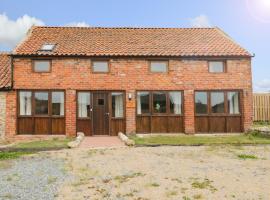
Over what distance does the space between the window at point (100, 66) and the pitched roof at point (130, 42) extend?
1.85ft

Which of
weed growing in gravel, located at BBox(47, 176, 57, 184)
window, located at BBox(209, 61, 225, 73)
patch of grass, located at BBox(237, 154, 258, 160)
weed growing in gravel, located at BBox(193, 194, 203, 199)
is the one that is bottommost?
weed growing in gravel, located at BBox(193, 194, 203, 199)

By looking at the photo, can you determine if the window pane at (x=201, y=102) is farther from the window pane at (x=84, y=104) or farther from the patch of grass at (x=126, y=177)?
the patch of grass at (x=126, y=177)

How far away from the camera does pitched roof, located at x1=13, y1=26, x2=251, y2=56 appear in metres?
20.1

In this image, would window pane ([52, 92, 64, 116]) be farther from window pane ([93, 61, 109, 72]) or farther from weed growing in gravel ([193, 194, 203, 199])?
weed growing in gravel ([193, 194, 203, 199])

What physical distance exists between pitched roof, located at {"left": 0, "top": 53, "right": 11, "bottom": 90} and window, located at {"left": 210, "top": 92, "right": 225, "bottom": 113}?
11.9 meters

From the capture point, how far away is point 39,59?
19.7 m

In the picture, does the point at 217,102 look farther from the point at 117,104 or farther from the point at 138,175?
the point at 138,175

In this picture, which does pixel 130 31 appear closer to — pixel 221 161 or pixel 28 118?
pixel 28 118

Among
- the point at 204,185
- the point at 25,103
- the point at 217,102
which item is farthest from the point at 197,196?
the point at 25,103

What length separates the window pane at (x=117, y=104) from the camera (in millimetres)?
19859

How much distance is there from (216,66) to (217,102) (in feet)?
7.16

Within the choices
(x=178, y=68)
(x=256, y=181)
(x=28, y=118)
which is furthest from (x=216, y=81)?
(x=256, y=181)

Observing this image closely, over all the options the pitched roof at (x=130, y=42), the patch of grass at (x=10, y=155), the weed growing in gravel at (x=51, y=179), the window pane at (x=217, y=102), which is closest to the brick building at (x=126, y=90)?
the window pane at (x=217, y=102)

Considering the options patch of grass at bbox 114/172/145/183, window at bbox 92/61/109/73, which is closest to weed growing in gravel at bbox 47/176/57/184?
patch of grass at bbox 114/172/145/183
